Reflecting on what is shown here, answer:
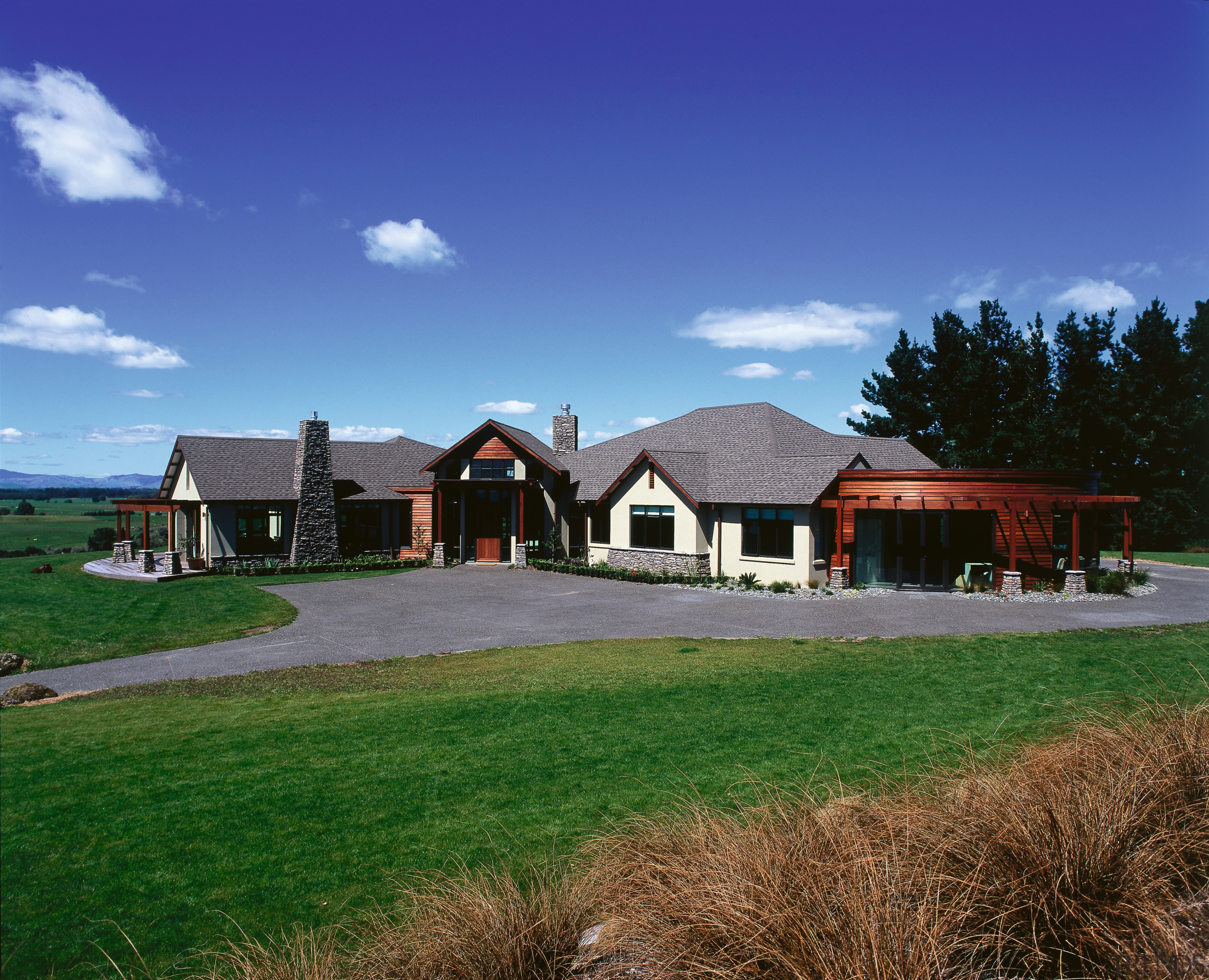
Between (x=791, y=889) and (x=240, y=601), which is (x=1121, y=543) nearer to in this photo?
(x=240, y=601)

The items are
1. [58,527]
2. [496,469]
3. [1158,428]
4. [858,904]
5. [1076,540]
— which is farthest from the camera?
[58,527]

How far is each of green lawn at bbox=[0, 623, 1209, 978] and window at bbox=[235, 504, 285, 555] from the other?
23463 mm


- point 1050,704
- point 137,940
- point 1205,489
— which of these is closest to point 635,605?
point 1050,704

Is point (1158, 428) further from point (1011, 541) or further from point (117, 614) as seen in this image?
point (117, 614)

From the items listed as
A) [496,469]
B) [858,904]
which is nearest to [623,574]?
[496,469]

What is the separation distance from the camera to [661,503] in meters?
30.4

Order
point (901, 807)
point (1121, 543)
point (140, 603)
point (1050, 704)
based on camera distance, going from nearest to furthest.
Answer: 1. point (901, 807)
2. point (1050, 704)
3. point (140, 603)
4. point (1121, 543)

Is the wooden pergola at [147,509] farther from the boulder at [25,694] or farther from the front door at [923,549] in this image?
the front door at [923,549]

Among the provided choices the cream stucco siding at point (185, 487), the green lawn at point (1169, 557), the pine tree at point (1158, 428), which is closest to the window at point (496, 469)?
the cream stucco siding at point (185, 487)

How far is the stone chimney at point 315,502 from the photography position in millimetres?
34312

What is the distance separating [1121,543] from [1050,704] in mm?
46039

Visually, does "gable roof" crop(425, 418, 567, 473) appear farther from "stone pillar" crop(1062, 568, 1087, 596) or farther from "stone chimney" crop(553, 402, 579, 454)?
"stone pillar" crop(1062, 568, 1087, 596)

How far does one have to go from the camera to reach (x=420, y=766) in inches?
298

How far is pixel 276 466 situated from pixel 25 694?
26.3 metres
